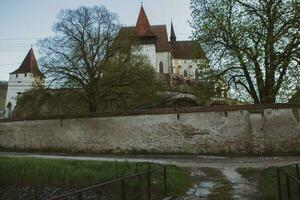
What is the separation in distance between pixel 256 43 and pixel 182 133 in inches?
265

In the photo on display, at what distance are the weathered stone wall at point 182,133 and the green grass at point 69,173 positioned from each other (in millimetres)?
6024

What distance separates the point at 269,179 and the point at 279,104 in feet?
30.3

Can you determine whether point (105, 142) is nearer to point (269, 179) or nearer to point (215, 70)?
point (215, 70)

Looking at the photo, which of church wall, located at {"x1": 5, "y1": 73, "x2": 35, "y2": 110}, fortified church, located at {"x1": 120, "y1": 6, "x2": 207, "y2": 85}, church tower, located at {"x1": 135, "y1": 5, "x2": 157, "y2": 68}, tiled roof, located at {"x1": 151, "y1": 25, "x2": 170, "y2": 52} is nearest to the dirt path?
fortified church, located at {"x1": 120, "y1": 6, "x2": 207, "y2": 85}

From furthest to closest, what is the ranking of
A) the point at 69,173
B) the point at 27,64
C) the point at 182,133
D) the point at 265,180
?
the point at 27,64 < the point at 182,133 < the point at 69,173 < the point at 265,180

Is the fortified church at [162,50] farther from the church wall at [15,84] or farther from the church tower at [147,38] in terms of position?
the church wall at [15,84]

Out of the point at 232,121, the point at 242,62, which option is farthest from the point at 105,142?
the point at 242,62

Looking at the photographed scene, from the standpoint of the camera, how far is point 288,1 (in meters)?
20.0

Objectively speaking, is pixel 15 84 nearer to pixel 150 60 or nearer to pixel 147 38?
pixel 147 38

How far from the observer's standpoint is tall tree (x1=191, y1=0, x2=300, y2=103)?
19781 millimetres

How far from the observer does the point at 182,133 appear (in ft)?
66.2

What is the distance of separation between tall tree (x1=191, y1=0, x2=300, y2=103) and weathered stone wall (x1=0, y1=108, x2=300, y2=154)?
2103mm

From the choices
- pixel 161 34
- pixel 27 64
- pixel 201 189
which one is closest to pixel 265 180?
pixel 201 189

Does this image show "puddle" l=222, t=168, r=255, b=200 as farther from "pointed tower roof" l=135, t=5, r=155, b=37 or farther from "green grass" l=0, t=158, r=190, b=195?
"pointed tower roof" l=135, t=5, r=155, b=37
